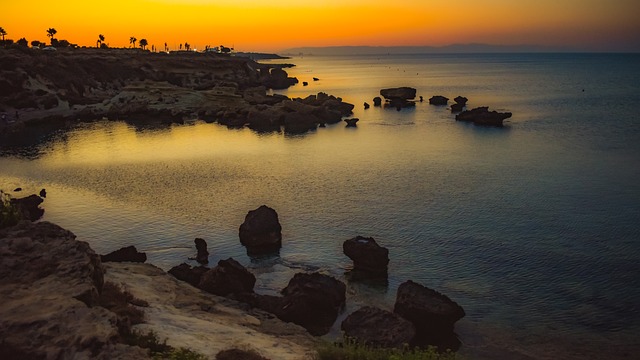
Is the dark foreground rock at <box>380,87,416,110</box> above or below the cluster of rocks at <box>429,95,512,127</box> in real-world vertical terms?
above

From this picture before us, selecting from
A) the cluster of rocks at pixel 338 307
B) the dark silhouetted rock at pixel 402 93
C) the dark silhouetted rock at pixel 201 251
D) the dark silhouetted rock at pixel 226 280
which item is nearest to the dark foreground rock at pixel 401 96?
the dark silhouetted rock at pixel 402 93

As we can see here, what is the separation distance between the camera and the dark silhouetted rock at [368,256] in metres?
31.5

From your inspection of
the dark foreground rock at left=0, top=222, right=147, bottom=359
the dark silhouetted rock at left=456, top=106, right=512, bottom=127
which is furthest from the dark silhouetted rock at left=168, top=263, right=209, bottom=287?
the dark silhouetted rock at left=456, top=106, right=512, bottom=127

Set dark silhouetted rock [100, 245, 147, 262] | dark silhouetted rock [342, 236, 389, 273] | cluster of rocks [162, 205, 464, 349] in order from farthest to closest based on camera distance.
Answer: dark silhouetted rock [342, 236, 389, 273]
dark silhouetted rock [100, 245, 147, 262]
cluster of rocks [162, 205, 464, 349]

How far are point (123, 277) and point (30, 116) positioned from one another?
94.4 m

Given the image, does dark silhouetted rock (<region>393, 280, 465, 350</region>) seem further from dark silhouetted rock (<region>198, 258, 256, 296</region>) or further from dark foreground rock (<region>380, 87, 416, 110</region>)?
dark foreground rock (<region>380, 87, 416, 110</region>)

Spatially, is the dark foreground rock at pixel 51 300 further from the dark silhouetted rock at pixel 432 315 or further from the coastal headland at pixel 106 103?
the coastal headland at pixel 106 103

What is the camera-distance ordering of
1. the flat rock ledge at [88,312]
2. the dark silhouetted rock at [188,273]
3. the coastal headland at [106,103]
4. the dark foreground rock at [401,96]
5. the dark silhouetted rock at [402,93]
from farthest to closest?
the dark silhouetted rock at [402,93]
the dark foreground rock at [401,96]
the coastal headland at [106,103]
the dark silhouetted rock at [188,273]
the flat rock ledge at [88,312]

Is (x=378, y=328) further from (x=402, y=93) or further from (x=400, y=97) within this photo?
(x=402, y=93)

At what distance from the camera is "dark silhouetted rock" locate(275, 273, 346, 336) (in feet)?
82.8

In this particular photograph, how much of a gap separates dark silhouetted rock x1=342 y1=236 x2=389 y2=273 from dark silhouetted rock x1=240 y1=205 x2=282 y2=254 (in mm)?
6698

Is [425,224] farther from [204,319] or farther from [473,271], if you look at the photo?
[204,319]

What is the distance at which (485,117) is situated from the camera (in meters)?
102

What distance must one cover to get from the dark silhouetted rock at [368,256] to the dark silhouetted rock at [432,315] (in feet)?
21.0
